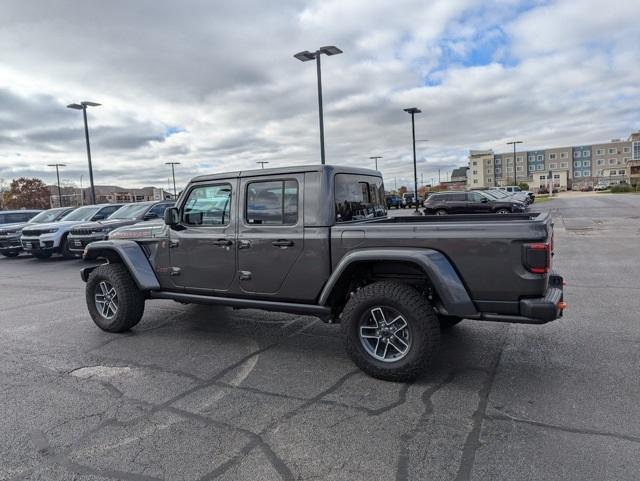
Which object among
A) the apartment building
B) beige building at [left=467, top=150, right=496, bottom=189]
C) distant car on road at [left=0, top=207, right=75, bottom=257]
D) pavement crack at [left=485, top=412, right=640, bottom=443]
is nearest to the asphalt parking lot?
pavement crack at [left=485, top=412, right=640, bottom=443]

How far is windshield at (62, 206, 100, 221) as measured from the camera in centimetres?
1526

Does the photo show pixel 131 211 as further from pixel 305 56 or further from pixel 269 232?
pixel 269 232

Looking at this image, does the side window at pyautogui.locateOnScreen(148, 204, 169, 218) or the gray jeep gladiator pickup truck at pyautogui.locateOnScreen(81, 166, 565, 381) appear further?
the side window at pyautogui.locateOnScreen(148, 204, 169, 218)

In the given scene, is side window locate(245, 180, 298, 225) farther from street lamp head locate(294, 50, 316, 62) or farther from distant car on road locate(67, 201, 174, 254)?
street lamp head locate(294, 50, 316, 62)

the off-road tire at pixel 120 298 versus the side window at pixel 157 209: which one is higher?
the side window at pixel 157 209

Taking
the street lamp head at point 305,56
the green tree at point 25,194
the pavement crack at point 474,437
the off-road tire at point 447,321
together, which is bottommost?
the pavement crack at point 474,437

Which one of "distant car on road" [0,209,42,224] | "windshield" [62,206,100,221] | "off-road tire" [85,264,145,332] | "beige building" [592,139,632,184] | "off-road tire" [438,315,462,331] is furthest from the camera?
"beige building" [592,139,632,184]

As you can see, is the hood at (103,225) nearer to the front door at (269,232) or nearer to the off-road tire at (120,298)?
the off-road tire at (120,298)

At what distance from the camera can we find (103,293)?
5855mm

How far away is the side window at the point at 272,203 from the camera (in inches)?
179

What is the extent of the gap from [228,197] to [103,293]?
7.41ft

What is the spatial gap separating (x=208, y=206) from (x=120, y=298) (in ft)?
5.33

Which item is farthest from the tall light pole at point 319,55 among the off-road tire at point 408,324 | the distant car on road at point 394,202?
the distant car on road at point 394,202

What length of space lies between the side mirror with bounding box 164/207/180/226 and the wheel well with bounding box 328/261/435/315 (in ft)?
6.81
